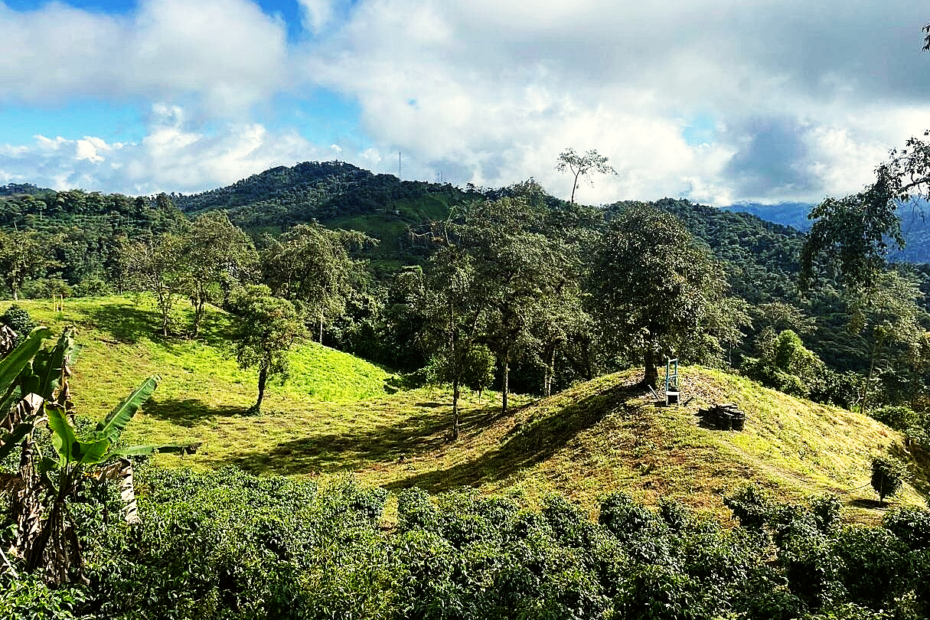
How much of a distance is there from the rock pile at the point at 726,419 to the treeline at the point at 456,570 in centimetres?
938

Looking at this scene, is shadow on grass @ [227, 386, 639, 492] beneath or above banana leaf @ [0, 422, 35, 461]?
beneath

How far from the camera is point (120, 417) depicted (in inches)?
305

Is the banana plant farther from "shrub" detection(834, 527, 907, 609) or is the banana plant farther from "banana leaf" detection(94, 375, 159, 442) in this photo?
"shrub" detection(834, 527, 907, 609)

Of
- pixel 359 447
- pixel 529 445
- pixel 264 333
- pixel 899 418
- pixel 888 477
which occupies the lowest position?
pixel 359 447

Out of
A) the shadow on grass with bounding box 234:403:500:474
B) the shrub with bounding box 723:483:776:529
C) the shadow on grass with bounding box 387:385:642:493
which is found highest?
the shrub with bounding box 723:483:776:529

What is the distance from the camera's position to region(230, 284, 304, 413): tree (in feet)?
105

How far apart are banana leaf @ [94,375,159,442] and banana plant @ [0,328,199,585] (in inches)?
0.6

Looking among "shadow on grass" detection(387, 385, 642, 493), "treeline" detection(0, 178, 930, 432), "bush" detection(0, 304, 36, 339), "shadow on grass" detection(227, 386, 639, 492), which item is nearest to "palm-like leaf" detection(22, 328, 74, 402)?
"treeline" detection(0, 178, 930, 432)

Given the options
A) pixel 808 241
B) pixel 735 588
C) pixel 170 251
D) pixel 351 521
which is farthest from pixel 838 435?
pixel 170 251

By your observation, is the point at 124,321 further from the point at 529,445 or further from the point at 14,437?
the point at 14,437

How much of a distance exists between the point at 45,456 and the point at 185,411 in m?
27.1

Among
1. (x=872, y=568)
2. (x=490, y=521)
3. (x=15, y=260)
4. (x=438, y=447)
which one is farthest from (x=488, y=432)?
(x=15, y=260)

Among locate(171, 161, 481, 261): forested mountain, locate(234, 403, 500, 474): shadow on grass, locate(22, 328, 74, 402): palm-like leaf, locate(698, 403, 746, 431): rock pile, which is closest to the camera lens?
locate(22, 328, 74, 402): palm-like leaf

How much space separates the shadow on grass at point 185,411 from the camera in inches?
1184
